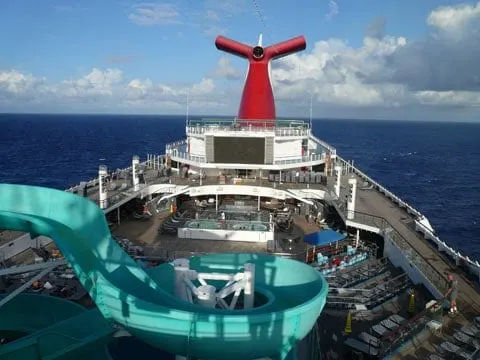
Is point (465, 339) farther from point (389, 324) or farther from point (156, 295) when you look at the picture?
point (156, 295)

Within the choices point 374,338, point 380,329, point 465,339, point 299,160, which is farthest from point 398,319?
point 299,160

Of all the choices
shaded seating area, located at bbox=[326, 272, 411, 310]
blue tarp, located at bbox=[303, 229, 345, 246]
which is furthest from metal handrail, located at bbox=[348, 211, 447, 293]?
blue tarp, located at bbox=[303, 229, 345, 246]

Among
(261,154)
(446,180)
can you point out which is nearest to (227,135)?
(261,154)

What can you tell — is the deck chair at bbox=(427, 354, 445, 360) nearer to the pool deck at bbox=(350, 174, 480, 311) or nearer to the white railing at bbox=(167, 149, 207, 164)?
the pool deck at bbox=(350, 174, 480, 311)

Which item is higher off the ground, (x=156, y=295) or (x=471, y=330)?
(x=156, y=295)

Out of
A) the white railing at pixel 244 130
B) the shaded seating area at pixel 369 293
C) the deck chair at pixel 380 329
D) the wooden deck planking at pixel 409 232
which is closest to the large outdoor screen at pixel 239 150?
the white railing at pixel 244 130

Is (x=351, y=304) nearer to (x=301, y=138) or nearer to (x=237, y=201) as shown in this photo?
(x=237, y=201)
